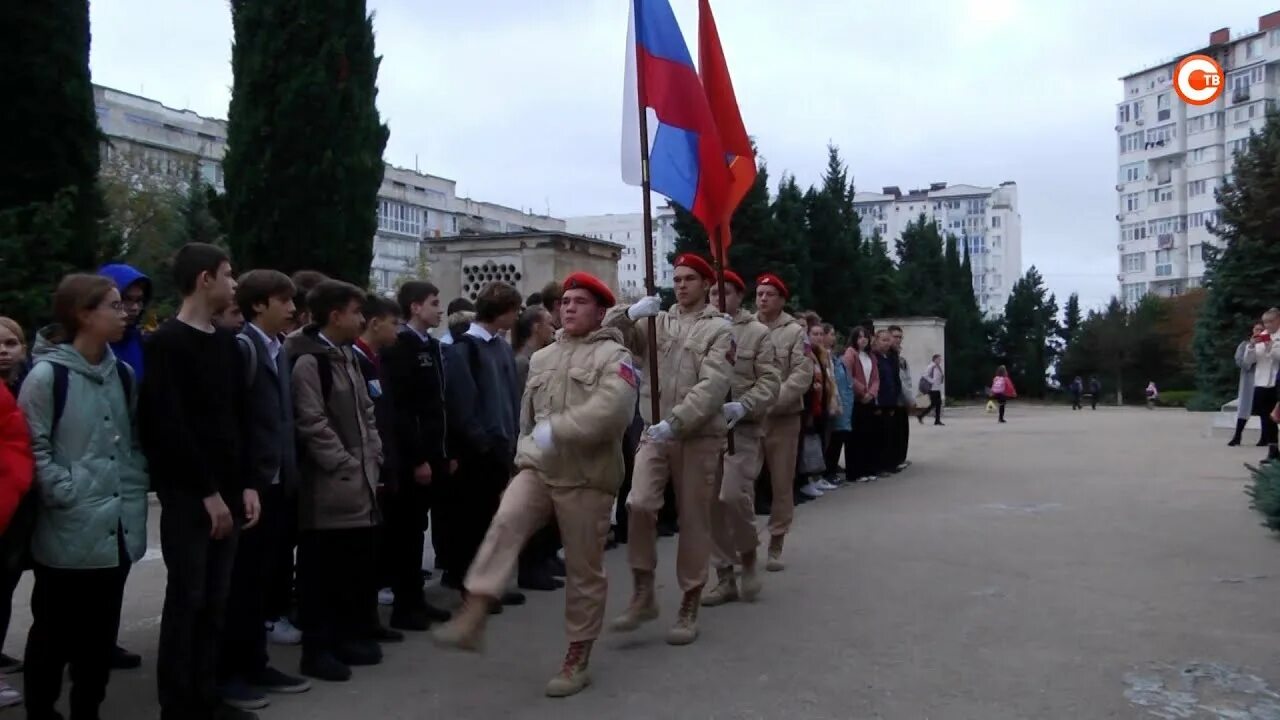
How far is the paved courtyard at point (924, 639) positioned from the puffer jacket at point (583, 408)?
1.02m

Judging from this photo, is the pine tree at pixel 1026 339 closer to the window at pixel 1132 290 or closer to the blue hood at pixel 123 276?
the window at pixel 1132 290

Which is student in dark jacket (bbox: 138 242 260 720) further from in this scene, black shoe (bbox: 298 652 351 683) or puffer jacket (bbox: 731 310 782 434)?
puffer jacket (bbox: 731 310 782 434)

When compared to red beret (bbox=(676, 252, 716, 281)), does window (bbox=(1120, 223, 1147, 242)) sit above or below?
above

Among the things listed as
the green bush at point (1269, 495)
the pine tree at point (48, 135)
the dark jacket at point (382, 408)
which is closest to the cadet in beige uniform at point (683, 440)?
the dark jacket at point (382, 408)

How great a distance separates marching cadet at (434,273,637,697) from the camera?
217 inches

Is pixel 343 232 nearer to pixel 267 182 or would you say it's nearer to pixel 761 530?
pixel 267 182

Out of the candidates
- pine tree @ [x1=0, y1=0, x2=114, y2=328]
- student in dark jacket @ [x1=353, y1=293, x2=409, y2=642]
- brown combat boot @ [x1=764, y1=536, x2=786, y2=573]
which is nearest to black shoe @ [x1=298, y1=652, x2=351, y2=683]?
student in dark jacket @ [x1=353, y1=293, x2=409, y2=642]

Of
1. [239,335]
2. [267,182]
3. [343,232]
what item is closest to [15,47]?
[267,182]

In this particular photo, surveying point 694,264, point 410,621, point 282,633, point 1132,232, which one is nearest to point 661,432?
point 694,264

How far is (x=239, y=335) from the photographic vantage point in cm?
524

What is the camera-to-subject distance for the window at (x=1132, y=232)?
11044 centimetres

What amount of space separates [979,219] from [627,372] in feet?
488

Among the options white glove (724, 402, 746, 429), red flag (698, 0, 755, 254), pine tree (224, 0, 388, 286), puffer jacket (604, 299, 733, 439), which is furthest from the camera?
pine tree (224, 0, 388, 286)

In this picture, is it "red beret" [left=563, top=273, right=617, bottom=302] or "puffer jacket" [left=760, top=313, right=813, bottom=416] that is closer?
"red beret" [left=563, top=273, right=617, bottom=302]
